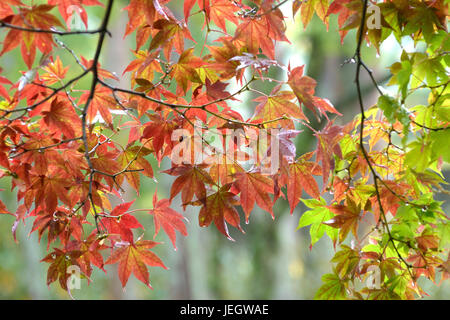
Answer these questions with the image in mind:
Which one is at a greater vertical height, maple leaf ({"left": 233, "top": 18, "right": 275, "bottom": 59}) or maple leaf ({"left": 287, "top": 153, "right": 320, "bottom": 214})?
maple leaf ({"left": 233, "top": 18, "right": 275, "bottom": 59})

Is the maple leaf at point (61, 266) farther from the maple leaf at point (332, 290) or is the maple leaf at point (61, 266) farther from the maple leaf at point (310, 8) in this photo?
the maple leaf at point (310, 8)

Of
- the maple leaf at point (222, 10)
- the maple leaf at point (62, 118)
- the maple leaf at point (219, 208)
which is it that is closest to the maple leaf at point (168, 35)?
the maple leaf at point (222, 10)

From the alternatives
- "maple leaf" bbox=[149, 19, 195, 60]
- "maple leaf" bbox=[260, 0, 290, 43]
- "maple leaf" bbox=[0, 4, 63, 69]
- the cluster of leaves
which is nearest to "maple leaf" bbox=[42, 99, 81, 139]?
the cluster of leaves

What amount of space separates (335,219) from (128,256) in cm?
48

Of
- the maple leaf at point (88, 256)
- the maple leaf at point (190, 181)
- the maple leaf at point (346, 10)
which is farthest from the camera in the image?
the maple leaf at point (88, 256)

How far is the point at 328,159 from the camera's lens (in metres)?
0.79

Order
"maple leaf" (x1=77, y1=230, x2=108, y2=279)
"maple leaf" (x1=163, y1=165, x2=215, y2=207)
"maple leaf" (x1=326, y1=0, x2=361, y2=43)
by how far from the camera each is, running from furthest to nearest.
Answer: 1. "maple leaf" (x1=77, y1=230, x2=108, y2=279)
2. "maple leaf" (x1=163, y1=165, x2=215, y2=207)
3. "maple leaf" (x1=326, y1=0, x2=361, y2=43)

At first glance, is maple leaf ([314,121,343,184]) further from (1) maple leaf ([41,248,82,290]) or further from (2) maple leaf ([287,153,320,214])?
(1) maple leaf ([41,248,82,290])

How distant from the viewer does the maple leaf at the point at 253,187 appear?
0.80 meters

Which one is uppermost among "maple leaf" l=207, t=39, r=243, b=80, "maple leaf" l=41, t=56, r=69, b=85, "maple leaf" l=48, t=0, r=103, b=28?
"maple leaf" l=48, t=0, r=103, b=28

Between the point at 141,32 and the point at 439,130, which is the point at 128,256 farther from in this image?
the point at 439,130

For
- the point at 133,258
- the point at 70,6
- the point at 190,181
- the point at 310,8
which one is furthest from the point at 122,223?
the point at 310,8

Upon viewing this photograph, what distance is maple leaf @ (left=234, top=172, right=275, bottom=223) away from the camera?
2.63 feet

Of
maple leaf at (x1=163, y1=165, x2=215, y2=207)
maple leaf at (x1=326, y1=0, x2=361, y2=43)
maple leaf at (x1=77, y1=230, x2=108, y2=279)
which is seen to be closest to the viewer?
maple leaf at (x1=326, y1=0, x2=361, y2=43)
